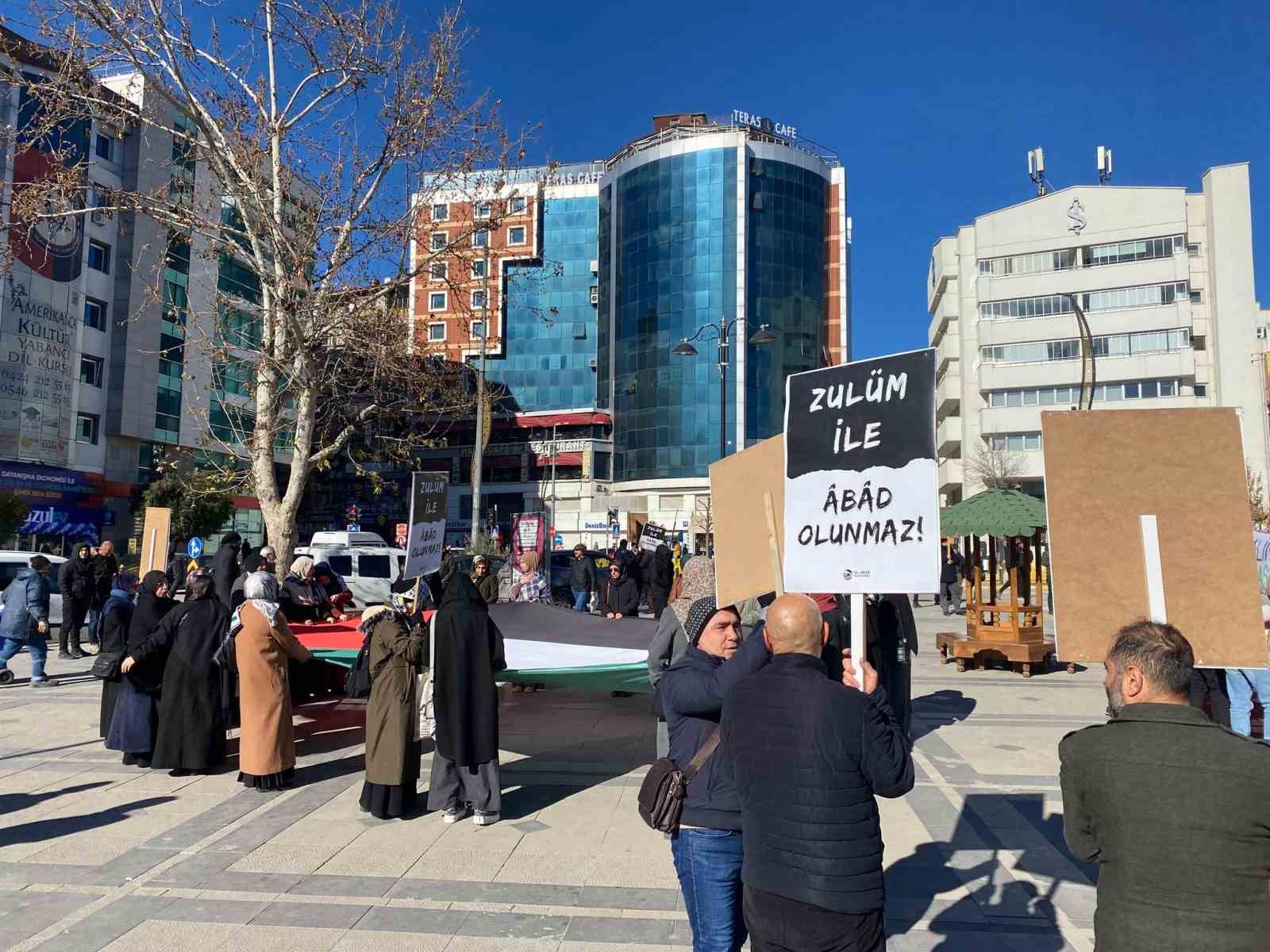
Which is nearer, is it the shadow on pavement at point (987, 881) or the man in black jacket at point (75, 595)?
the shadow on pavement at point (987, 881)

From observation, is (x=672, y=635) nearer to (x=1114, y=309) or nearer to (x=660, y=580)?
(x=660, y=580)

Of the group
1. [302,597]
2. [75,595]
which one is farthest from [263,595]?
[75,595]

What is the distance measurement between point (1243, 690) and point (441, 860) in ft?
21.1

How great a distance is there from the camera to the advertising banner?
113ft

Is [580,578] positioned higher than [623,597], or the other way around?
[580,578]

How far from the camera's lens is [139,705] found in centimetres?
768

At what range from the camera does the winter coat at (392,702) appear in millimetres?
6203

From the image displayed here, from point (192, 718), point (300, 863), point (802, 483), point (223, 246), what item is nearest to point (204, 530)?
point (223, 246)

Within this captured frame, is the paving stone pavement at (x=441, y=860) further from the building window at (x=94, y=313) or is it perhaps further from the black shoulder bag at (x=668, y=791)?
the building window at (x=94, y=313)

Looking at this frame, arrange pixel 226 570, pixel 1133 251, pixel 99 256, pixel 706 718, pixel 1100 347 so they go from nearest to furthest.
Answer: pixel 706 718 < pixel 226 570 < pixel 99 256 < pixel 1100 347 < pixel 1133 251

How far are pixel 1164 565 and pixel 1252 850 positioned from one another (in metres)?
1.37

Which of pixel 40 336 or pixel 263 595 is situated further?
pixel 40 336

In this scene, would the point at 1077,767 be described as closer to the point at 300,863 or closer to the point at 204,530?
the point at 300,863

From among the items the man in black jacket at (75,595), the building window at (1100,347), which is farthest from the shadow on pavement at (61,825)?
the building window at (1100,347)
